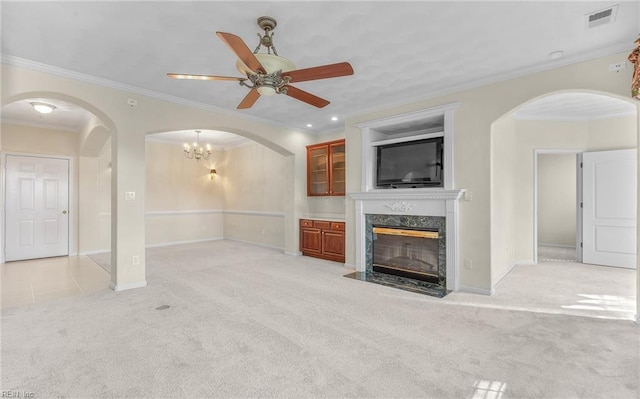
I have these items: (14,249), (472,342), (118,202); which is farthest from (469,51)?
(14,249)

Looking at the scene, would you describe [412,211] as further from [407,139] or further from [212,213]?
[212,213]

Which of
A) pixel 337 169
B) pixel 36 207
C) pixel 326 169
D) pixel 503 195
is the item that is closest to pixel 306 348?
pixel 503 195

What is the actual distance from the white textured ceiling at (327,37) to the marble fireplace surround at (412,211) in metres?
1.56

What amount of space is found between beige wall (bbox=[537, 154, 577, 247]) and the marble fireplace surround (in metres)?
5.35

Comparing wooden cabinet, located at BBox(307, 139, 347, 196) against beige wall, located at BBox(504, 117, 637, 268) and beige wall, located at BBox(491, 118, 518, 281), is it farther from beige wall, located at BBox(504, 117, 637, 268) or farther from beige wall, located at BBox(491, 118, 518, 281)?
beige wall, located at BBox(504, 117, 637, 268)

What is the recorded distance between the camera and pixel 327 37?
283 cm


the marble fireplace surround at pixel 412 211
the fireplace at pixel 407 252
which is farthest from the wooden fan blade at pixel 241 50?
the fireplace at pixel 407 252

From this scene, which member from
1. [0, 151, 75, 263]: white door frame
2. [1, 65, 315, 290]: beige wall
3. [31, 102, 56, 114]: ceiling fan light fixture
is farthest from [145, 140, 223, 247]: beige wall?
[1, 65, 315, 290]: beige wall

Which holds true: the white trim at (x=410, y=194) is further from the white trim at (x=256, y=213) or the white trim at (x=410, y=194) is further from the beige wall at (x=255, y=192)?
the white trim at (x=256, y=213)

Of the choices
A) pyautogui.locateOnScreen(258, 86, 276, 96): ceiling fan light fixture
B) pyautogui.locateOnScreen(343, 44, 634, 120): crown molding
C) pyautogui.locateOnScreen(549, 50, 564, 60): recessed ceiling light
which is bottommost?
pyautogui.locateOnScreen(258, 86, 276, 96): ceiling fan light fixture

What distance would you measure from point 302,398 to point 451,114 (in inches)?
154

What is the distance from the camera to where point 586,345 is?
2500mm

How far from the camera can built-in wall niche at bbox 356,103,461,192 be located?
13.7 ft

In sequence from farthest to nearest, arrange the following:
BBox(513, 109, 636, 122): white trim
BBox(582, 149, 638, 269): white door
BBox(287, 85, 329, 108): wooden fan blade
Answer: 1. BBox(513, 109, 636, 122): white trim
2. BBox(582, 149, 638, 269): white door
3. BBox(287, 85, 329, 108): wooden fan blade
